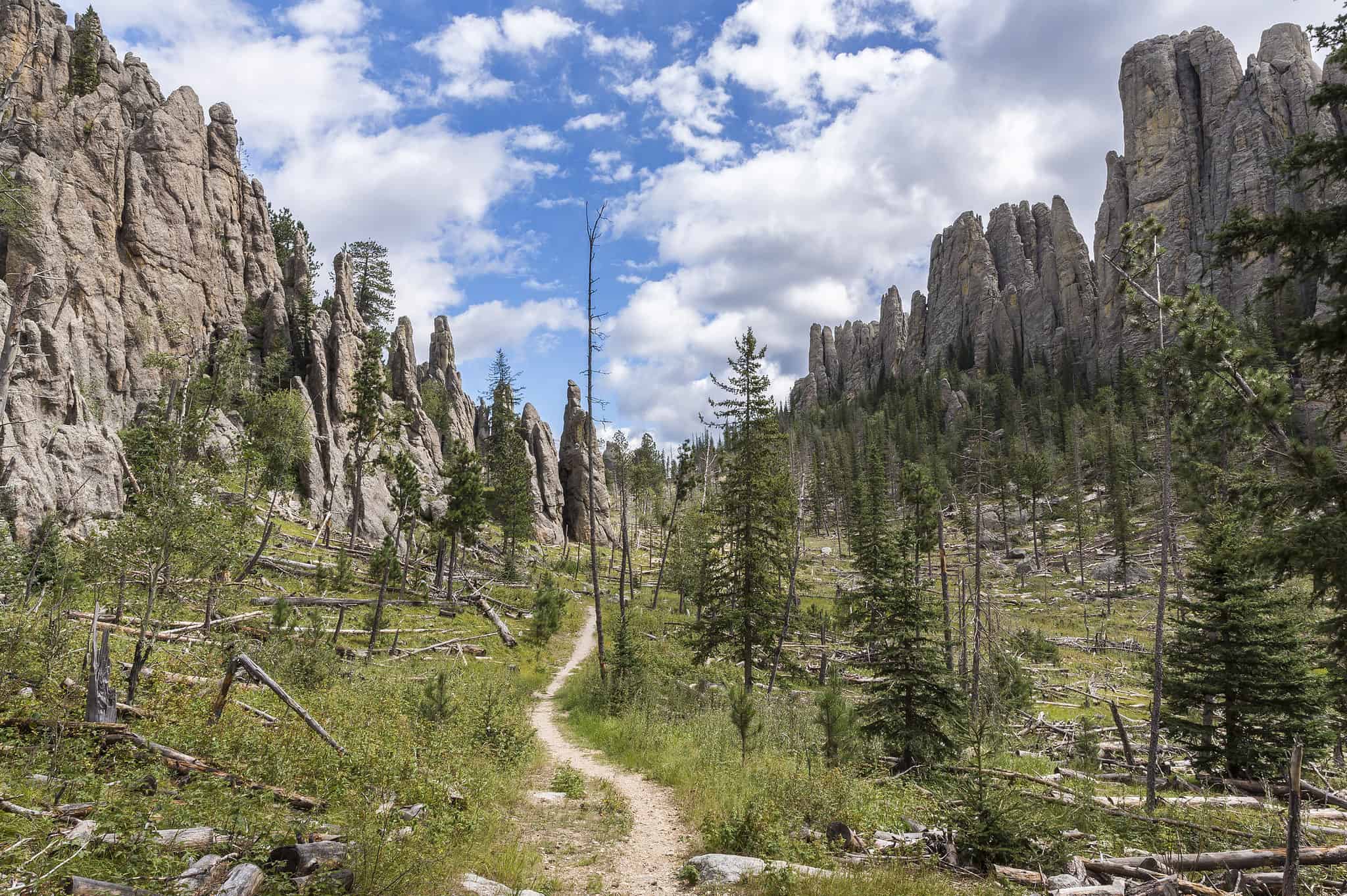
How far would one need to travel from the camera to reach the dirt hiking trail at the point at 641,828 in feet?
26.9

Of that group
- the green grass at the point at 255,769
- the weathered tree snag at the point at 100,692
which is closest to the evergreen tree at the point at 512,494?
the green grass at the point at 255,769

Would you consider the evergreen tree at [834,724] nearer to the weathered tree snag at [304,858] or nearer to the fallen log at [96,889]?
the weathered tree snag at [304,858]

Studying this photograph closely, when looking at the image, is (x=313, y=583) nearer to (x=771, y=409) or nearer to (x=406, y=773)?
(x=771, y=409)

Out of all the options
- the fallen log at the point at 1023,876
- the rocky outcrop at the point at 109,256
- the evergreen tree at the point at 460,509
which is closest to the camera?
the fallen log at the point at 1023,876

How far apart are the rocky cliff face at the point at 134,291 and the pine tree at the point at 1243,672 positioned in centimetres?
4234

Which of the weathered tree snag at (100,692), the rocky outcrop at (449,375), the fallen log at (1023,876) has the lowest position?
the fallen log at (1023,876)

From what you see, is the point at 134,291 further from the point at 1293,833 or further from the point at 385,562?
the point at 1293,833

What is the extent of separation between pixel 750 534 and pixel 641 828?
14418 mm

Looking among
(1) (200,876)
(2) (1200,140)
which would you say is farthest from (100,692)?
(2) (1200,140)

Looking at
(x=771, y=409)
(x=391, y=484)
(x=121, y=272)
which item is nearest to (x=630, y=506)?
(x=391, y=484)

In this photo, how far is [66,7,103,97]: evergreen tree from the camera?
51.2 metres

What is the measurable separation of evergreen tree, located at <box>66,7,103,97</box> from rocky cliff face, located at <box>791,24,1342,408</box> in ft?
322

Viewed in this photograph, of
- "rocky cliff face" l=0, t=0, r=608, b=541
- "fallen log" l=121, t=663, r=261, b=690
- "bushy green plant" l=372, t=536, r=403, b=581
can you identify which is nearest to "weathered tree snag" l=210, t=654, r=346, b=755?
"fallen log" l=121, t=663, r=261, b=690

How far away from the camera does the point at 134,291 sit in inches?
1992
